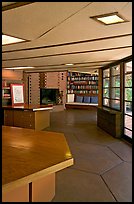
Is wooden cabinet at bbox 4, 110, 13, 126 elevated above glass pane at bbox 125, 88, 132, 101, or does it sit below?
below

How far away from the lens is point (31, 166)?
1.44 meters

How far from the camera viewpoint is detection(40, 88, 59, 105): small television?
12211 mm

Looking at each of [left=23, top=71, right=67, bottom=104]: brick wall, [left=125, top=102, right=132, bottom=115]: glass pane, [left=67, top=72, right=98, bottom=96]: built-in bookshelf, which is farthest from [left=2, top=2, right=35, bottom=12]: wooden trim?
[left=67, top=72, right=98, bottom=96]: built-in bookshelf

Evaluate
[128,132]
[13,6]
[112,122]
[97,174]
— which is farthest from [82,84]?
[13,6]

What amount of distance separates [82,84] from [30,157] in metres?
12.2

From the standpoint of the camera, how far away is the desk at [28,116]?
629 cm

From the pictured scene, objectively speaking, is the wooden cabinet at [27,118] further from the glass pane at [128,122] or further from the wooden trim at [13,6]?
the wooden trim at [13,6]

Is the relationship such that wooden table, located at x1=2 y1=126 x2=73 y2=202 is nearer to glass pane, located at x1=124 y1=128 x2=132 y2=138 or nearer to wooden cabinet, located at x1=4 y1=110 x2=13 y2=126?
glass pane, located at x1=124 y1=128 x2=132 y2=138

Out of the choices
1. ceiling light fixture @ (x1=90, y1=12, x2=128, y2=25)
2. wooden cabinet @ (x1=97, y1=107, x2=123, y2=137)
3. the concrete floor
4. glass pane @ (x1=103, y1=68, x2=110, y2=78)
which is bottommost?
the concrete floor

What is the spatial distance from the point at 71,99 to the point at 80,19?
11.4 meters

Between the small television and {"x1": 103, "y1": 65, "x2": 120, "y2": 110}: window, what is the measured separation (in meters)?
4.96

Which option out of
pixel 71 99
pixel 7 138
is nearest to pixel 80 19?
pixel 7 138

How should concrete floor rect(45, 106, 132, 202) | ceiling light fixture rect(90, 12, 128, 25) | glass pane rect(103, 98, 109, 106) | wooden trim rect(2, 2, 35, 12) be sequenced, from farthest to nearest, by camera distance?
glass pane rect(103, 98, 109, 106), concrete floor rect(45, 106, 132, 202), ceiling light fixture rect(90, 12, 128, 25), wooden trim rect(2, 2, 35, 12)

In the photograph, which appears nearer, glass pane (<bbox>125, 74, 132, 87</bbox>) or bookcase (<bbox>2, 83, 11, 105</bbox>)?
glass pane (<bbox>125, 74, 132, 87</bbox>)
